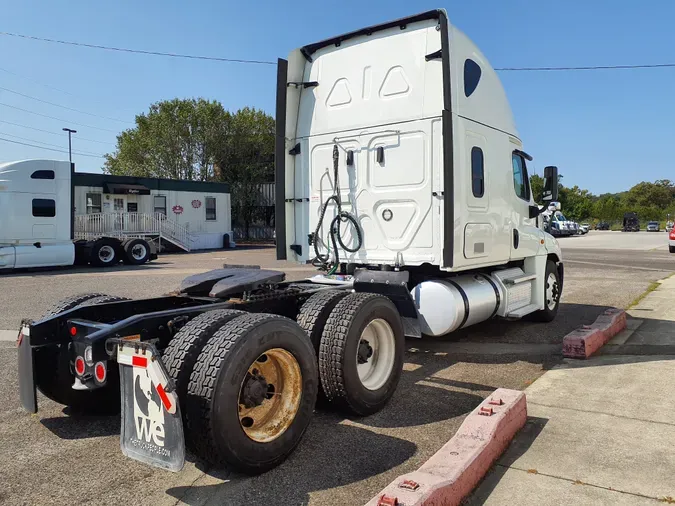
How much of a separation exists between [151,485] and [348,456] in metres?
1.28

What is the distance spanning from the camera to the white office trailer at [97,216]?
1759cm

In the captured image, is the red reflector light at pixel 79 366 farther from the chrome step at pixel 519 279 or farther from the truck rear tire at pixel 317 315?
the chrome step at pixel 519 279

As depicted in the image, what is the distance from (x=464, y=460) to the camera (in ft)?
10.6

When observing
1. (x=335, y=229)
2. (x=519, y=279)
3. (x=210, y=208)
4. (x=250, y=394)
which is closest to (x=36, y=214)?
(x=335, y=229)

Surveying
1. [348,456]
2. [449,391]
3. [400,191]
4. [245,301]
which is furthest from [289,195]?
[348,456]

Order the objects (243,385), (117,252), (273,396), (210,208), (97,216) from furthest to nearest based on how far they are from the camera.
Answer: (210,208)
(97,216)
(117,252)
(273,396)
(243,385)

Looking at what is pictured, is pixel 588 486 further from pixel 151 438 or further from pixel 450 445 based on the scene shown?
pixel 151 438

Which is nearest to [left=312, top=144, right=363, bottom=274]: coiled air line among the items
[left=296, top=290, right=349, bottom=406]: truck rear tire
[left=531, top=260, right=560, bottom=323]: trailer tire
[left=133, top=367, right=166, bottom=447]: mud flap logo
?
[left=296, top=290, right=349, bottom=406]: truck rear tire

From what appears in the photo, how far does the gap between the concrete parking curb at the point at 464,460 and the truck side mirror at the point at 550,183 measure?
440cm

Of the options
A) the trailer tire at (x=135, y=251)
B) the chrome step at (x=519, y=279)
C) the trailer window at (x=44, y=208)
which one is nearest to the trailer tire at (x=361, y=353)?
the chrome step at (x=519, y=279)

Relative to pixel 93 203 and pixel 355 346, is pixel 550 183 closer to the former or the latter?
pixel 355 346

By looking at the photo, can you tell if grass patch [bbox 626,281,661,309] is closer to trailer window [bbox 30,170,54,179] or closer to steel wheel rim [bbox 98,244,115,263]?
trailer window [bbox 30,170,54,179]

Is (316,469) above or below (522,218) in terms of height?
below

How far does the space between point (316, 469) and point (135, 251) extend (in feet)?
64.5
